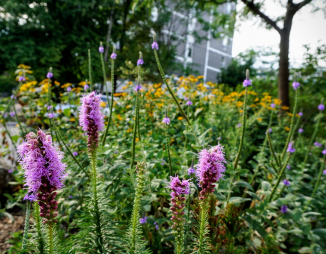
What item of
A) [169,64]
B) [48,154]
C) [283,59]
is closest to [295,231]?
[48,154]

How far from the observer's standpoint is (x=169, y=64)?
55.9 ft

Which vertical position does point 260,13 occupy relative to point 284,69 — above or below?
above

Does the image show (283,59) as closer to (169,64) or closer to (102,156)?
(102,156)

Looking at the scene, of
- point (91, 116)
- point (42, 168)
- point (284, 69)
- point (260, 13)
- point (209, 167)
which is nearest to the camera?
point (42, 168)

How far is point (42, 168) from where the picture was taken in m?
0.86

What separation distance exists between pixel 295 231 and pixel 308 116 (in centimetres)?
607

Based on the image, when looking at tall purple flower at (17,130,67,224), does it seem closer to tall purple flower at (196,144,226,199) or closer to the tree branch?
tall purple flower at (196,144,226,199)

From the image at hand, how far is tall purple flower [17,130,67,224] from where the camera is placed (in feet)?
2.81

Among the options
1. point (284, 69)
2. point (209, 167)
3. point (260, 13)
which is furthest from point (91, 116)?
point (260, 13)

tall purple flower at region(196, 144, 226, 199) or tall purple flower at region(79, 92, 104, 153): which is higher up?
tall purple flower at region(79, 92, 104, 153)

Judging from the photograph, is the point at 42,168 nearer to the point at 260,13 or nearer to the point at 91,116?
the point at 91,116

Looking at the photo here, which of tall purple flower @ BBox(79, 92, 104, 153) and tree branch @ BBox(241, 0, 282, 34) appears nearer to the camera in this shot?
tall purple flower @ BBox(79, 92, 104, 153)

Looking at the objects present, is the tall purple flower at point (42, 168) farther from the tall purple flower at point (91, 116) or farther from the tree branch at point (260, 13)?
the tree branch at point (260, 13)

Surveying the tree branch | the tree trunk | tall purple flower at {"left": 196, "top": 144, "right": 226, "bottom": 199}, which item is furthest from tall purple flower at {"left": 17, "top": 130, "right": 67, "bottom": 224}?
the tree branch
